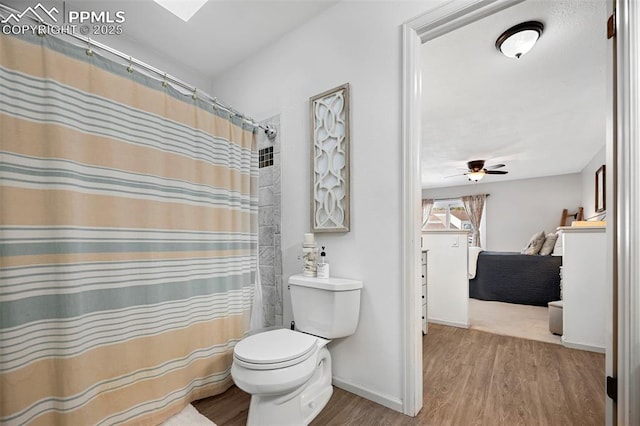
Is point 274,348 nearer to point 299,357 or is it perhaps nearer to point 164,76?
point 299,357

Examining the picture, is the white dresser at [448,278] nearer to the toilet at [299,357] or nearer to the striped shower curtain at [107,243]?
the toilet at [299,357]

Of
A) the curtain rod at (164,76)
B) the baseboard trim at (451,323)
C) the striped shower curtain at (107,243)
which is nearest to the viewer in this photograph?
the striped shower curtain at (107,243)

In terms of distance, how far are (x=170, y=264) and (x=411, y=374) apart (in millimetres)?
1385

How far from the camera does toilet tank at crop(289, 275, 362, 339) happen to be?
61.2 inches

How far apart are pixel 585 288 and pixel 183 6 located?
3735 millimetres

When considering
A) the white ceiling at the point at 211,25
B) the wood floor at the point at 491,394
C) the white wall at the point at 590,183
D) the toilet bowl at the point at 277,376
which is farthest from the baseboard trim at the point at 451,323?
the white wall at the point at 590,183

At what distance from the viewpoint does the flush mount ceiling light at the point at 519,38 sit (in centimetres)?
174

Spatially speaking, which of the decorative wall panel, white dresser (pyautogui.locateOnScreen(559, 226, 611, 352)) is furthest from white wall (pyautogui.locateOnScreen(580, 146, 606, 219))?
the decorative wall panel

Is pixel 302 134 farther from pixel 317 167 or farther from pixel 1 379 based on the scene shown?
pixel 1 379

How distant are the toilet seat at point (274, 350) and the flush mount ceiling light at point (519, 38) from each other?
2185 millimetres

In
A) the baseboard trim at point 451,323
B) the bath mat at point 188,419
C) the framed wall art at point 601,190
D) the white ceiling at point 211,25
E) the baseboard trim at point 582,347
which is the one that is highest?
the white ceiling at point 211,25

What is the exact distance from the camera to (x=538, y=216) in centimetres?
626

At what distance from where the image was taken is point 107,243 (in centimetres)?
126

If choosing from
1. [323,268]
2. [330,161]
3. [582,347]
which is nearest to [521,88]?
[330,161]
